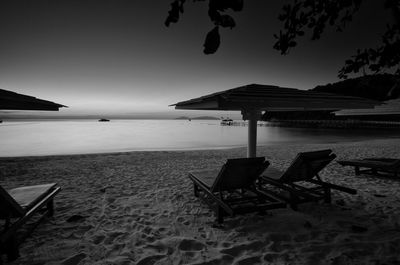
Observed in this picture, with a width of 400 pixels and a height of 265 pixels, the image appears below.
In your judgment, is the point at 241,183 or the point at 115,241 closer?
the point at 115,241

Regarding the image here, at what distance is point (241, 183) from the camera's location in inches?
130

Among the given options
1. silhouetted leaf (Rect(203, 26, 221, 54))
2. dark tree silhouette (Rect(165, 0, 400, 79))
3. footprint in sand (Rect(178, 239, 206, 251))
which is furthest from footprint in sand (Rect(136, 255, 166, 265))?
dark tree silhouette (Rect(165, 0, 400, 79))

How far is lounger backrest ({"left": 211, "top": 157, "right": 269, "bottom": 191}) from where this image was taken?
297 cm

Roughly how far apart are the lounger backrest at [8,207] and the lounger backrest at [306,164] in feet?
12.9

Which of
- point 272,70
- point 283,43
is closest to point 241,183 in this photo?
point 283,43

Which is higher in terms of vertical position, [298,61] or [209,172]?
[298,61]

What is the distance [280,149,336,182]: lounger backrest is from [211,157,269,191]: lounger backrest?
70 cm

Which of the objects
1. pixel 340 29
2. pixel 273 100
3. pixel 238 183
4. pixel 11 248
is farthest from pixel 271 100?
pixel 11 248

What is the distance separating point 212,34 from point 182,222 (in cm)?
Result: 310

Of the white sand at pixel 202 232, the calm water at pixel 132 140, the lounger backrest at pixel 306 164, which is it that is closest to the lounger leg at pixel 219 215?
the white sand at pixel 202 232

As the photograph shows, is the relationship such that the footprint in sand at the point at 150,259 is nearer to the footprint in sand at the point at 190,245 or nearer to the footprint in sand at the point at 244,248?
the footprint in sand at the point at 190,245

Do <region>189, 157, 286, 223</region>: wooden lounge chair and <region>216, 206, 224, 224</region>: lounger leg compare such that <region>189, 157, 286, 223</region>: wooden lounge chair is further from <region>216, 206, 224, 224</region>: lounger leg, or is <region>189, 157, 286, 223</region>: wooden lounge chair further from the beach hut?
the beach hut

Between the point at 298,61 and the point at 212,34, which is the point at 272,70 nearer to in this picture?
the point at 298,61

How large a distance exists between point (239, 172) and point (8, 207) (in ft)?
9.97
